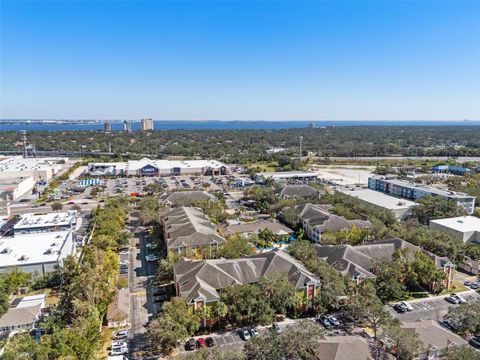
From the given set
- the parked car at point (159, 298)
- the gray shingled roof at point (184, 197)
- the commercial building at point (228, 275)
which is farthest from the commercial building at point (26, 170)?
the commercial building at point (228, 275)

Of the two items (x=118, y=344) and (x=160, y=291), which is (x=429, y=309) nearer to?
(x=160, y=291)

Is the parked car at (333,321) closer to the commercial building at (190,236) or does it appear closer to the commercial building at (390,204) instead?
the commercial building at (190,236)

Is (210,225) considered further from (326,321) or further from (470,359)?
(470,359)

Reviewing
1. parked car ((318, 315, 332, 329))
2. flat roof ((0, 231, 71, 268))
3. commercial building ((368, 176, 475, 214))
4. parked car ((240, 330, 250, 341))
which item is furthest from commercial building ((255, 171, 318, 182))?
parked car ((240, 330, 250, 341))

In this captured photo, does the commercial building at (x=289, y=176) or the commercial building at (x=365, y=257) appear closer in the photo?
the commercial building at (x=365, y=257)

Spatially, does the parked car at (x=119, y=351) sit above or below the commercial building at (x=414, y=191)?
below

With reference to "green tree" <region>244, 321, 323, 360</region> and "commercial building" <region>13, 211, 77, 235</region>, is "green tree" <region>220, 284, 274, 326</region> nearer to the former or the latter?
Answer: "green tree" <region>244, 321, 323, 360</region>

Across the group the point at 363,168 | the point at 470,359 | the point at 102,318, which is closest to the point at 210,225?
the point at 102,318
